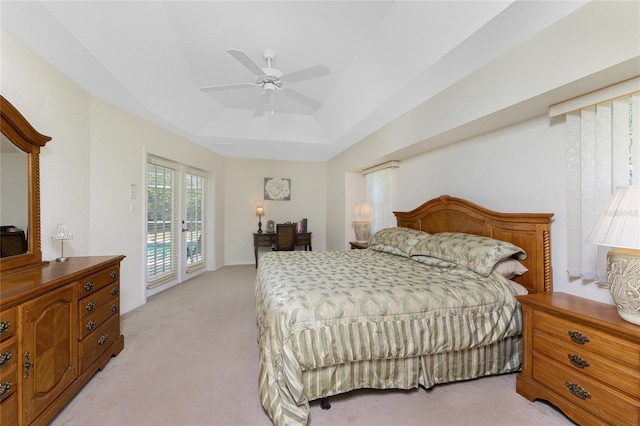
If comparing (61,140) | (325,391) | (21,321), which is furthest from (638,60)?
(61,140)

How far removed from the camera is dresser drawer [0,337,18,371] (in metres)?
1.19

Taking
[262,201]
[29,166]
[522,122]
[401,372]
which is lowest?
[401,372]

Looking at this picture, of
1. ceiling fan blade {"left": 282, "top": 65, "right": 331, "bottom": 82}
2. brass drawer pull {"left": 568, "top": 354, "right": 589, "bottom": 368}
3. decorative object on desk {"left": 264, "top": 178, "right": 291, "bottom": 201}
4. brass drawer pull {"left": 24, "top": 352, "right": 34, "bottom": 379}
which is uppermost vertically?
ceiling fan blade {"left": 282, "top": 65, "right": 331, "bottom": 82}

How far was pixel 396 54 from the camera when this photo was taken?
236 cm

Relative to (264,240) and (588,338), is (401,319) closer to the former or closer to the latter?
(588,338)

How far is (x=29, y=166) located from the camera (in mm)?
1964

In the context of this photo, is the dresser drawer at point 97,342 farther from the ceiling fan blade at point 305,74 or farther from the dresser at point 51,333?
the ceiling fan blade at point 305,74

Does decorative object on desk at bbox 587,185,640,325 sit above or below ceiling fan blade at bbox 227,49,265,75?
below

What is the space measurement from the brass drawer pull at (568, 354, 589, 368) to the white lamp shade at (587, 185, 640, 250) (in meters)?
0.65

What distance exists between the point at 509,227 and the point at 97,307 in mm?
3274

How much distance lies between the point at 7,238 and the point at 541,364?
11.4ft

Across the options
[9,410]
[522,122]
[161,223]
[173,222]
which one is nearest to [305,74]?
[522,122]

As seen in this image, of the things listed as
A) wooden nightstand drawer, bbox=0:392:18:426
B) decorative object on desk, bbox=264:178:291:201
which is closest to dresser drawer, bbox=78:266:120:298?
wooden nightstand drawer, bbox=0:392:18:426

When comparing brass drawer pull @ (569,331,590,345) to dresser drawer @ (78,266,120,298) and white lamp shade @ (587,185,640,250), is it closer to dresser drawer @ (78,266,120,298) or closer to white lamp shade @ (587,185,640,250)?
white lamp shade @ (587,185,640,250)
